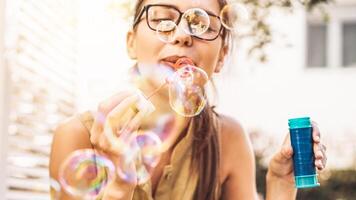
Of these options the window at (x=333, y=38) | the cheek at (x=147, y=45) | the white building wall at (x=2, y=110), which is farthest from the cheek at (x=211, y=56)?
the window at (x=333, y=38)

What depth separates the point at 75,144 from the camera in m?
1.85

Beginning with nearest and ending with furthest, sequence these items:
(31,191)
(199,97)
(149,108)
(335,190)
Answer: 1. (149,108)
2. (199,97)
3. (31,191)
4. (335,190)

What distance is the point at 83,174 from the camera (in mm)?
1917

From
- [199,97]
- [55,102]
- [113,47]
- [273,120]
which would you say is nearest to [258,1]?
[113,47]

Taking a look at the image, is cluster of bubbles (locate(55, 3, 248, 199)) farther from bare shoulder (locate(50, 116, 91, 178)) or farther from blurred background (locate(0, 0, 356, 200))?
blurred background (locate(0, 0, 356, 200))

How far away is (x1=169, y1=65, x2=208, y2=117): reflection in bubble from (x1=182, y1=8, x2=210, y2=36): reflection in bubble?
10cm

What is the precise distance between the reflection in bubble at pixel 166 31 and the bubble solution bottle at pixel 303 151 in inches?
12.7

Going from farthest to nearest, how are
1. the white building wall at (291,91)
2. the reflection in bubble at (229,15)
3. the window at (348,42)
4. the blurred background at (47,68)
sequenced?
the window at (348,42), the white building wall at (291,91), the blurred background at (47,68), the reflection in bubble at (229,15)

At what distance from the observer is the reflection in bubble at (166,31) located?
1.78 m

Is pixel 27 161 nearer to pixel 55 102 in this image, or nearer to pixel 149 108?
pixel 55 102

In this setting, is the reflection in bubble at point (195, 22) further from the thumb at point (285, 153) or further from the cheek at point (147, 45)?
the thumb at point (285, 153)

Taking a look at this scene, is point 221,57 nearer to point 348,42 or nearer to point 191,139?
point 191,139

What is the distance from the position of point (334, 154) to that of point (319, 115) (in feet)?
1.75

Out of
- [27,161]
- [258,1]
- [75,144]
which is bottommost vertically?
[27,161]
